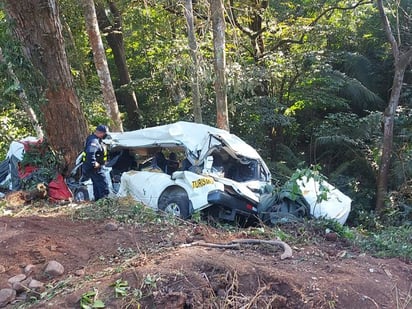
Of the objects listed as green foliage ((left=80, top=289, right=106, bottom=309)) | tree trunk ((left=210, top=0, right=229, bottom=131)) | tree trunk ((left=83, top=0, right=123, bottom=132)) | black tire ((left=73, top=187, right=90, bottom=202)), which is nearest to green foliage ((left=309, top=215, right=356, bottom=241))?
green foliage ((left=80, top=289, right=106, bottom=309))

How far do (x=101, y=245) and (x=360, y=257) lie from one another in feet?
9.14

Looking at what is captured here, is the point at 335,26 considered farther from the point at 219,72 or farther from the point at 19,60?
the point at 19,60

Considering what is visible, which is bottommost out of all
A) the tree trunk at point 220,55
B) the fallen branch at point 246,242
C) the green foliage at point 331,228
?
the green foliage at point 331,228

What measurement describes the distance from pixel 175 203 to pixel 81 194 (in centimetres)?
302

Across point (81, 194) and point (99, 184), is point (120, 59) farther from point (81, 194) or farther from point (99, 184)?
point (99, 184)

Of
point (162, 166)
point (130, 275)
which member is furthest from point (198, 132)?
point (130, 275)

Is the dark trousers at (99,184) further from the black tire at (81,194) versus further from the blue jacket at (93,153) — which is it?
the black tire at (81,194)

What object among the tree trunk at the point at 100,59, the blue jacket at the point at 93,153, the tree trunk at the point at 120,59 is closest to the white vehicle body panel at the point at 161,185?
the blue jacket at the point at 93,153

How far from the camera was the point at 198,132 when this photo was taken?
8039 mm

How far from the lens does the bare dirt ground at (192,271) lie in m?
A: 3.45

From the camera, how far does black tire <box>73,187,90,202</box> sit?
365 inches

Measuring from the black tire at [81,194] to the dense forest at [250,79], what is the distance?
1.01 metres

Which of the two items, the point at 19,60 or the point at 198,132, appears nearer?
the point at 198,132

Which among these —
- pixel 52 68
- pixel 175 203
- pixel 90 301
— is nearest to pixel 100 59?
pixel 52 68
